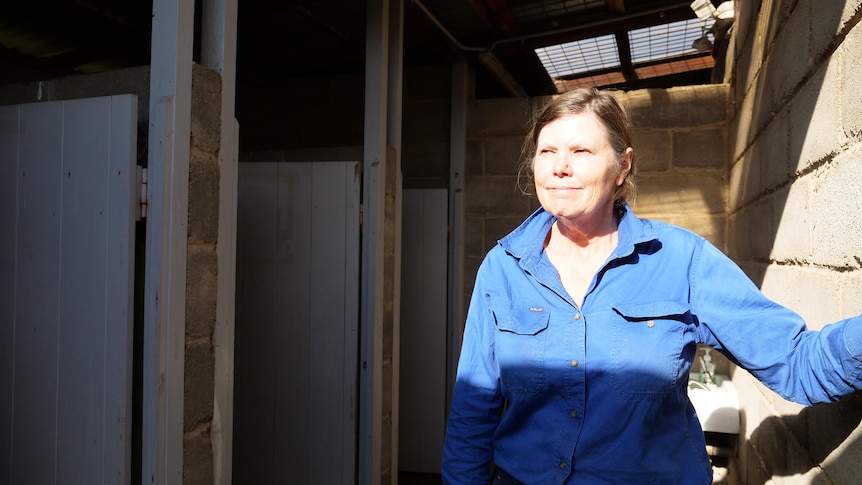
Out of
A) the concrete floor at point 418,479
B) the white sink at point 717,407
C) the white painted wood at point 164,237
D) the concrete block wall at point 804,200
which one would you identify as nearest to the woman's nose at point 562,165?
the concrete block wall at point 804,200

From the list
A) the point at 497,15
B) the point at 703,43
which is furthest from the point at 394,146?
the point at 703,43

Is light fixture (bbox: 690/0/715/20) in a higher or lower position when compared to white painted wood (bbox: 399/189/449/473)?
higher

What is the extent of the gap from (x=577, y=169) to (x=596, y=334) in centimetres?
39

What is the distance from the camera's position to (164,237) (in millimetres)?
1725

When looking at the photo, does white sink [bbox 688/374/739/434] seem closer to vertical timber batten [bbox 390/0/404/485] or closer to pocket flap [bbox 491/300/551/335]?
vertical timber batten [bbox 390/0/404/485]

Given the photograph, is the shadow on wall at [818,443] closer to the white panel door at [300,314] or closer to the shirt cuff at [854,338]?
the shirt cuff at [854,338]

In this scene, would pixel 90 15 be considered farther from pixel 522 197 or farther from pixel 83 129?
pixel 522 197

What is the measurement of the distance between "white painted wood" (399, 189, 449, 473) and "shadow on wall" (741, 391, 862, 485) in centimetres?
240

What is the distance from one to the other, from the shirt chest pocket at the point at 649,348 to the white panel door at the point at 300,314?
68.8 inches

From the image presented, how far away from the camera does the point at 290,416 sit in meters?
3.03

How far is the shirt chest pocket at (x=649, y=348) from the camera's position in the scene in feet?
4.57

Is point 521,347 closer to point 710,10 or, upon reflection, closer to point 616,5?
point 710,10

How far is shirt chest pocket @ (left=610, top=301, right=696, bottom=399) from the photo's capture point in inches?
54.8

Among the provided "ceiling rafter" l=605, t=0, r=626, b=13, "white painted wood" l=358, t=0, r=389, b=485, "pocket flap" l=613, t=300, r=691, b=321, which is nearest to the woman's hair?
"pocket flap" l=613, t=300, r=691, b=321
